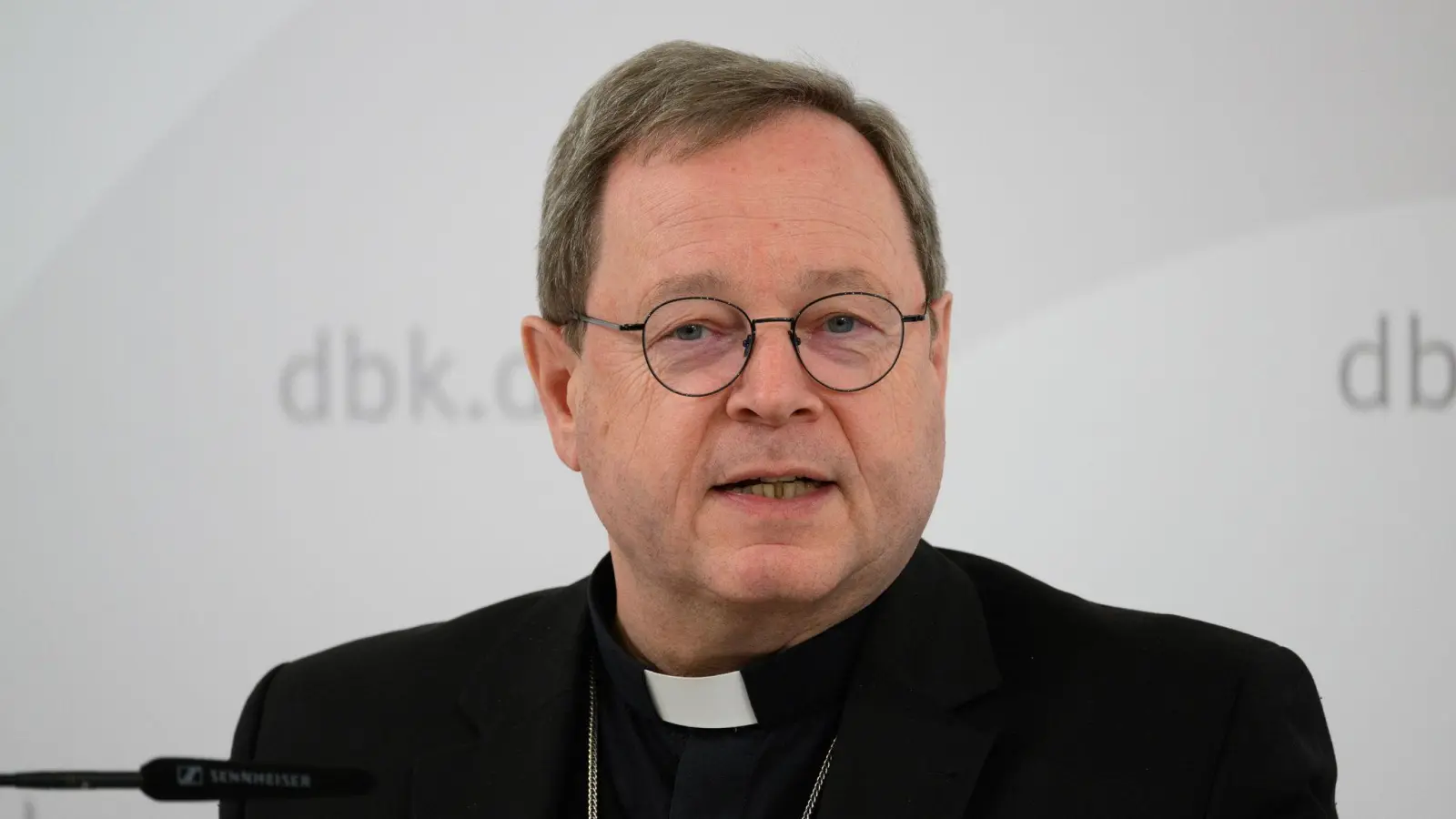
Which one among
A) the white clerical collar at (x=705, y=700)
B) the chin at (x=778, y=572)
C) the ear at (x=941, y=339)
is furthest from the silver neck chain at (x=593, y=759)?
the ear at (x=941, y=339)

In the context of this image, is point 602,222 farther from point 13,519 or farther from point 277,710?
point 13,519

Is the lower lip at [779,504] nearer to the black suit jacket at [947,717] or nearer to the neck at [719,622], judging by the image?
the neck at [719,622]

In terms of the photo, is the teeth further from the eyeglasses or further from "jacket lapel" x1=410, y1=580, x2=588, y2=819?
"jacket lapel" x1=410, y1=580, x2=588, y2=819

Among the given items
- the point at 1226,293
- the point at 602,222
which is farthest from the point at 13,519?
the point at 1226,293

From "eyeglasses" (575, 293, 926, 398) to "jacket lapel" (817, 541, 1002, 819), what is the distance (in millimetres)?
413

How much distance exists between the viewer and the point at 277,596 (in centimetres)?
341

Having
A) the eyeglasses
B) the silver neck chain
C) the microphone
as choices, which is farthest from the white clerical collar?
the microphone

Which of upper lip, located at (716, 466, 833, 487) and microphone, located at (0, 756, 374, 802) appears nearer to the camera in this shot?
microphone, located at (0, 756, 374, 802)

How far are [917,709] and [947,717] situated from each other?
47 mm

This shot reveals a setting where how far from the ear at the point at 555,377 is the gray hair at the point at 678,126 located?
3 centimetres

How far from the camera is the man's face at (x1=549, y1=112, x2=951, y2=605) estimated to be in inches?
80.7

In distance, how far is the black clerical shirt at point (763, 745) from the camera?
2.26m

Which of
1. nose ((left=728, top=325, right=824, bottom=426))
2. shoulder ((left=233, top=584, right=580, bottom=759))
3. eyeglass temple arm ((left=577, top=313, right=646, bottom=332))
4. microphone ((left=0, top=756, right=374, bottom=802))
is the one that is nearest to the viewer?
microphone ((left=0, top=756, right=374, bottom=802))

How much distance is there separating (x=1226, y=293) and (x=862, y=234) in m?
1.30
